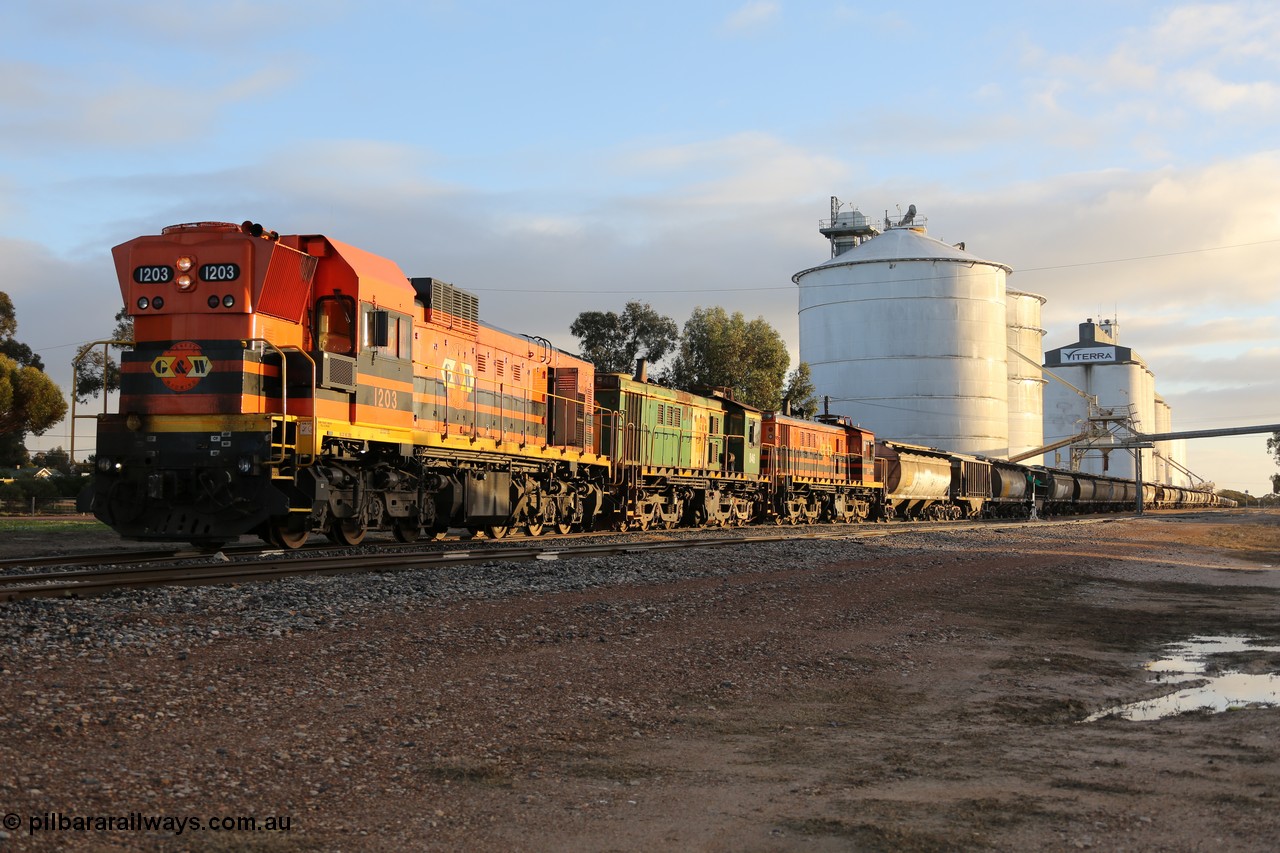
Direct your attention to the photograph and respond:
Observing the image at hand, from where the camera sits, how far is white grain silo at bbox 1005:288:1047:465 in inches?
3610

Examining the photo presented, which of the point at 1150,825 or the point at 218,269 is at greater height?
the point at 218,269

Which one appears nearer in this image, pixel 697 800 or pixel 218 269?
pixel 697 800

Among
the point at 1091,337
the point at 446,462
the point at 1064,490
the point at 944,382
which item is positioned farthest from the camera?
the point at 1091,337

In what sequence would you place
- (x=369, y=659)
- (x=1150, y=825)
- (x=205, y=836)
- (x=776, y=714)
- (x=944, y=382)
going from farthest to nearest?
(x=944, y=382)
(x=369, y=659)
(x=776, y=714)
(x=1150, y=825)
(x=205, y=836)

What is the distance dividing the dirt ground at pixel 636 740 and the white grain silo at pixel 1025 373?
81.6 metres

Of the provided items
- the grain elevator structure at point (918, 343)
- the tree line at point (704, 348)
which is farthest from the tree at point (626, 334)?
the grain elevator structure at point (918, 343)

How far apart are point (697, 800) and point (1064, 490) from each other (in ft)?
237

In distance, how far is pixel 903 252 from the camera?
3078 inches

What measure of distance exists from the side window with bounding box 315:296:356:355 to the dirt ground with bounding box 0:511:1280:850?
676 cm

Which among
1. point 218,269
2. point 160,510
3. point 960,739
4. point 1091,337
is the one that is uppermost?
point 1091,337

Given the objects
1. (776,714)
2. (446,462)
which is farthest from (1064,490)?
(776,714)

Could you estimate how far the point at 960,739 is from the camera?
6.63m

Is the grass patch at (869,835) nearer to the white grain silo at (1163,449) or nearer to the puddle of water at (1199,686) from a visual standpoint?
the puddle of water at (1199,686)

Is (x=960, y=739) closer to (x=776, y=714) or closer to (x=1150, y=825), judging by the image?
(x=776, y=714)
